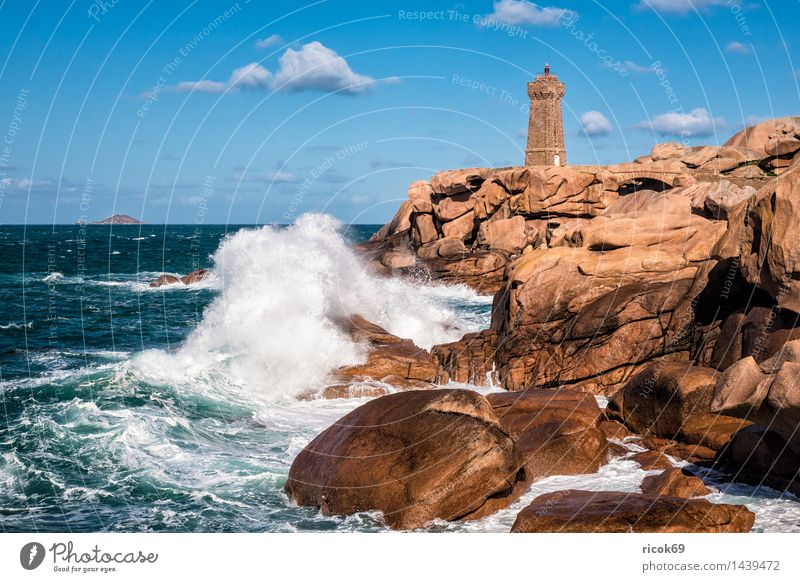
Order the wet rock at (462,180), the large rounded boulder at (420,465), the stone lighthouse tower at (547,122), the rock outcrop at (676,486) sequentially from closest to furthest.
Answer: the large rounded boulder at (420,465) < the rock outcrop at (676,486) < the wet rock at (462,180) < the stone lighthouse tower at (547,122)

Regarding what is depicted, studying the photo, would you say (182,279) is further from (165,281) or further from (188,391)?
(188,391)

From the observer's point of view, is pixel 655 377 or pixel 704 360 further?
pixel 704 360

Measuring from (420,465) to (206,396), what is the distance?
10.3 m

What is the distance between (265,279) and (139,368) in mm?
6276

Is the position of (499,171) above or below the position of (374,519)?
above

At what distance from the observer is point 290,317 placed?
25.1m

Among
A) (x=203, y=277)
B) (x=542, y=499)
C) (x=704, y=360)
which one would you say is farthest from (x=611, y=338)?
(x=203, y=277)

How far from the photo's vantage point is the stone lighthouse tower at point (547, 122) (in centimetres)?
6056

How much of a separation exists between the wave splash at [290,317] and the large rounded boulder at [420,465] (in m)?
8.46

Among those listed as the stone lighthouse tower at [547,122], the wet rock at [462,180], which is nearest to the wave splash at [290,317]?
the wet rock at [462,180]

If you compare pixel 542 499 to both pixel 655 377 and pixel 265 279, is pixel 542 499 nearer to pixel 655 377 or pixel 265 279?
pixel 655 377

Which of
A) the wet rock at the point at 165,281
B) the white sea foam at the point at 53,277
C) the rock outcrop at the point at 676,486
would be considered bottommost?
the rock outcrop at the point at 676,486

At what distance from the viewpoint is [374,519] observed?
1120 cm

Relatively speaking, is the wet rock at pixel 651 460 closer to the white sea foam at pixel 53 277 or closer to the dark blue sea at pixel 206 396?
the dark blue sea at pixel 206 396
